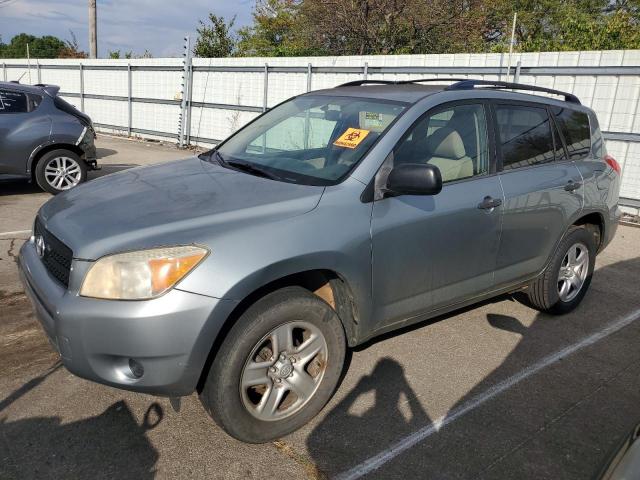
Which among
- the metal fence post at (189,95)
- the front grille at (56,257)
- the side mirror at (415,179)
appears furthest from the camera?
the metal fence post at (189,95)

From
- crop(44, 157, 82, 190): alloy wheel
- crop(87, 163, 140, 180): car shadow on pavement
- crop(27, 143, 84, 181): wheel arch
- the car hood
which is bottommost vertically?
crop(87, 163, 140, 180): car shadow on pavement

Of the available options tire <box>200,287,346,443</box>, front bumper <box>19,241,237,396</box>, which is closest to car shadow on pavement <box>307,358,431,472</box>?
tire <box>200,287,346,443</box>

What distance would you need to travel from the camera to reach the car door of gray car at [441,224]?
10.1 feet

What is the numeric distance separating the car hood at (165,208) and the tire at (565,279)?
7.72ft

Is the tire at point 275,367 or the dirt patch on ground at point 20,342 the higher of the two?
the tire at point 275,367

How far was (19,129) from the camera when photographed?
7.83 m

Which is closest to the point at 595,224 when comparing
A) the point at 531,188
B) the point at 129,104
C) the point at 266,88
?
the point at 531,188

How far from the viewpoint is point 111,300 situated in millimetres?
2412

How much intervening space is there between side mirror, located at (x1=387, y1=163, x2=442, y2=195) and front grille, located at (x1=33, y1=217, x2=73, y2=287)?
1668mm

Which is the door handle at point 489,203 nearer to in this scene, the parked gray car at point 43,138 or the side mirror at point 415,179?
the side mirror at point 415,179

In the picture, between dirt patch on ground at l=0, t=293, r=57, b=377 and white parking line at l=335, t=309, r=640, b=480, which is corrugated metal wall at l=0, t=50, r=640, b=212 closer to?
white parking line at l=335, t=309, r=640, b=480

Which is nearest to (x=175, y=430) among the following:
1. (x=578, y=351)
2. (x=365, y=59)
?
(x=578, y=351)

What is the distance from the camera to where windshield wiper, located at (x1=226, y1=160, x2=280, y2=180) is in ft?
10.7

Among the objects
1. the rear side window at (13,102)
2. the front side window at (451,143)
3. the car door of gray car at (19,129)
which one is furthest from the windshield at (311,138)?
the rear side window at (13,102)
